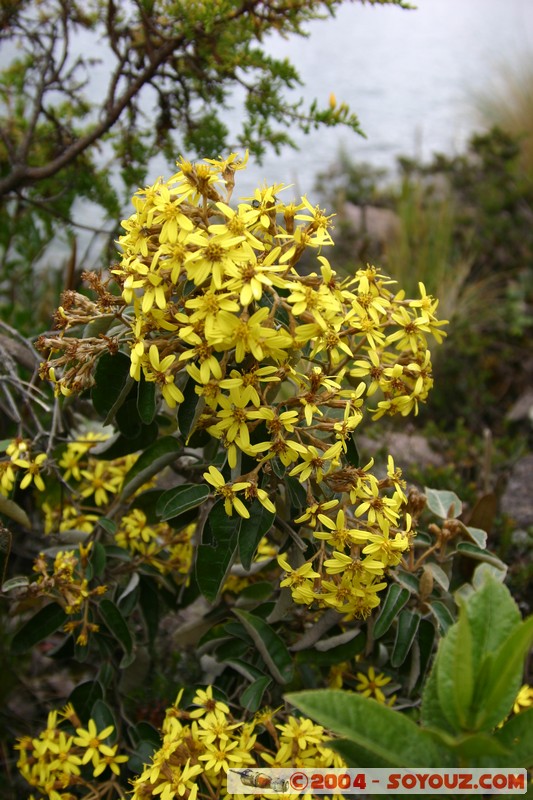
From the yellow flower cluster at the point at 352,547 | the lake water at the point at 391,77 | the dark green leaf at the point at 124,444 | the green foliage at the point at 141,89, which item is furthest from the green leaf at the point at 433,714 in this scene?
the lake water at the point at 391,77

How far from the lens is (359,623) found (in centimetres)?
154

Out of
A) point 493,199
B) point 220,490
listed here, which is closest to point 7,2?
point 220,490

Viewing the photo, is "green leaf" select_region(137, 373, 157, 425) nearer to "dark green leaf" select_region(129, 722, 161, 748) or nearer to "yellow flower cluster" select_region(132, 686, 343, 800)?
"yellow flower cluster" select_region(132, 686, 343, 800)

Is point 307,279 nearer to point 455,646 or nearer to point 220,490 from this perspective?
point 220,490

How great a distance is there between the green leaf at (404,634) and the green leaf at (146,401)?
0.59m

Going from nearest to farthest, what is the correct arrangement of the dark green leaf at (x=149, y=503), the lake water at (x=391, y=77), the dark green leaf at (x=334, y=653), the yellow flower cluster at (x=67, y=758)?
the yellow flower cluster at (x=67, y=758)
the dark green leaf at (x=334, y=653)
the dark green leaf at (x=149, y=503)
the lake water at (x=391, y=77)

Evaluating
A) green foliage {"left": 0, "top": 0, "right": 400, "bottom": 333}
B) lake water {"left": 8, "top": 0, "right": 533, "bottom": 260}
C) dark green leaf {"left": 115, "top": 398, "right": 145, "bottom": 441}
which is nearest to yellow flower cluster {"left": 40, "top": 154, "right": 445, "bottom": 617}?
dark green leaf {"left": 115, "top": 398, "right": 145, "bottom": 441}

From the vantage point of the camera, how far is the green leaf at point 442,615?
4.76ft

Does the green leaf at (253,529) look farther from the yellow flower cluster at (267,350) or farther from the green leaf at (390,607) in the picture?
the green leaf at (390,607)

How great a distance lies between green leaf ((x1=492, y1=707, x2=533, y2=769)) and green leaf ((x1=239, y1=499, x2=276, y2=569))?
0.45 metres

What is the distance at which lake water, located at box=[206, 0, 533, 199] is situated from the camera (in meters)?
6.61

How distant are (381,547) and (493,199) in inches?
165

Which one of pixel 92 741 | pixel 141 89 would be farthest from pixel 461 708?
pixel 141 89

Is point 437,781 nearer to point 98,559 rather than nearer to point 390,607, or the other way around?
point 390,607
